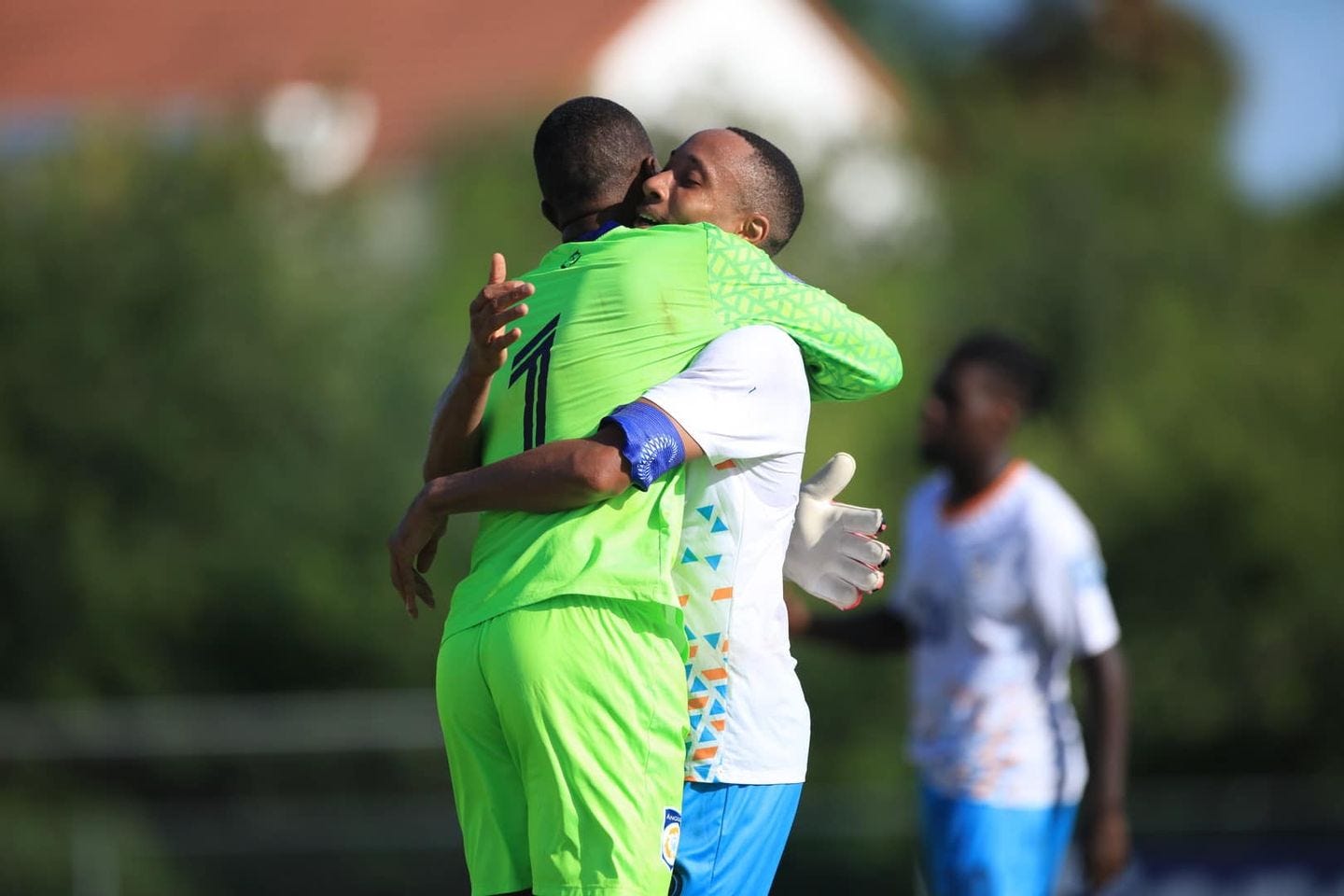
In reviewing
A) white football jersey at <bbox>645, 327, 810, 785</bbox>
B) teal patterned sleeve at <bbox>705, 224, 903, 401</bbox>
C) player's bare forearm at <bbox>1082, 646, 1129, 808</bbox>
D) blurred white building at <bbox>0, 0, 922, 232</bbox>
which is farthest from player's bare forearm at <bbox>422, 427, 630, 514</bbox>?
blurred white building at <bbox>0, 0, 922, 232</bbox>

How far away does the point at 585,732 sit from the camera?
3184 millimetres

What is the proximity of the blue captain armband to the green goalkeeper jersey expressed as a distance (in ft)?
0.39

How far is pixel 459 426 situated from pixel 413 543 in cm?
24

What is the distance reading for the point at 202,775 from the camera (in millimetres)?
12555

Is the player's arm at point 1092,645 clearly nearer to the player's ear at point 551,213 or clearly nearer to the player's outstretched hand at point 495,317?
the player's ear at point 551,213

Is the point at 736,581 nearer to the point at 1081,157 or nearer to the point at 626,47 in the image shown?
the point at 1081,157

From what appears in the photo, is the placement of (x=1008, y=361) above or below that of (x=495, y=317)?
below

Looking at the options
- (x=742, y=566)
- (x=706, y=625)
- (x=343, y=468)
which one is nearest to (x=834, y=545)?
(x=742, y=566)

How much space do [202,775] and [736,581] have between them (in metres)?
9.96

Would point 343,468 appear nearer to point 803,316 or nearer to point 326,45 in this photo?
point 803,316

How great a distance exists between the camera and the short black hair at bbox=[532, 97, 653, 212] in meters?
3.52

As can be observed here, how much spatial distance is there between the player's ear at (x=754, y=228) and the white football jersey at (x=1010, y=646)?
241cm

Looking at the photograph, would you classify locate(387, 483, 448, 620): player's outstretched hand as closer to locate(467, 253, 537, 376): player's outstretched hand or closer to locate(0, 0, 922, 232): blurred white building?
locate(467, 253, 537, 376): player's outstretched hand

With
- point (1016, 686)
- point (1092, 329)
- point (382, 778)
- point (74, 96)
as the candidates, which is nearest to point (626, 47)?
point (74, 96)
